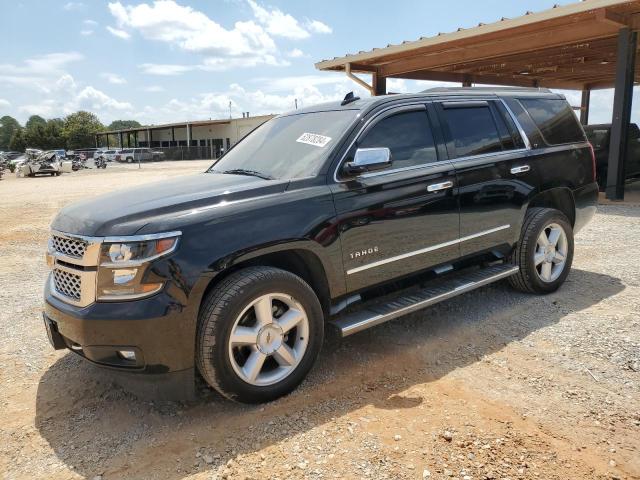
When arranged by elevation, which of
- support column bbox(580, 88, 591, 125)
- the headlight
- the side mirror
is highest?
support column bbox(580, 88, 591, 125)

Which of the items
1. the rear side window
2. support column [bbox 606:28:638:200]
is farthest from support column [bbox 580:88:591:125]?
the rear side window

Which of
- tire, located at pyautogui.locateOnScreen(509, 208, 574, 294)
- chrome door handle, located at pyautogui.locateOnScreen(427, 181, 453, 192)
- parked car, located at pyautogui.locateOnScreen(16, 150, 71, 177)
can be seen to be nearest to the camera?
chrome door handle, located at pyautogui.locateOnScreen(427, 181, 453, 192)

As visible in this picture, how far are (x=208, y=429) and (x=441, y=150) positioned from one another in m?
2.68

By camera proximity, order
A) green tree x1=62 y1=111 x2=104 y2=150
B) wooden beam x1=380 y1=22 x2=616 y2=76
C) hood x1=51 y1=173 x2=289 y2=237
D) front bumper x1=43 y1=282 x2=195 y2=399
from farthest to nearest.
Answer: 1. green tree x1=62 y1=111 x2=104 y2=150
2. wooden beam x1=380 y1=22 x2=616 y2=76
3. hood x1=51 y1=173 x2=289 y2=237
4. front bumper x1=43 y1=282 x2=195 y2=399

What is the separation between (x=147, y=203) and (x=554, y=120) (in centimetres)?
405

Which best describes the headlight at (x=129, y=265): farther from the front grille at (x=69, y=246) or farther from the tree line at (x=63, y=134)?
the tree line at (x=63, y=134)

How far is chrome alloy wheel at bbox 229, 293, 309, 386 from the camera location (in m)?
3.05

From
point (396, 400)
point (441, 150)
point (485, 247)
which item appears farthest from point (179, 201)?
point (485, 247)

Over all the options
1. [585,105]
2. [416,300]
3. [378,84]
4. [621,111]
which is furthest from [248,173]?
[585,105]

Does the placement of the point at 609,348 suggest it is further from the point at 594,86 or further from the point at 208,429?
the point at 594,86

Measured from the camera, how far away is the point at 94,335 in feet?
9.23

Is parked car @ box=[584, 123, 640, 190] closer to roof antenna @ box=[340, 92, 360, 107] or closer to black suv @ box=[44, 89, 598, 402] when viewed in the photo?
black suv @ box=[44, 89, 598, 402]

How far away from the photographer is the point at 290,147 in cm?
392

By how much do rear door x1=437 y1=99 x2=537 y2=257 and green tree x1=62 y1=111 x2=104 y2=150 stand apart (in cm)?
9234
